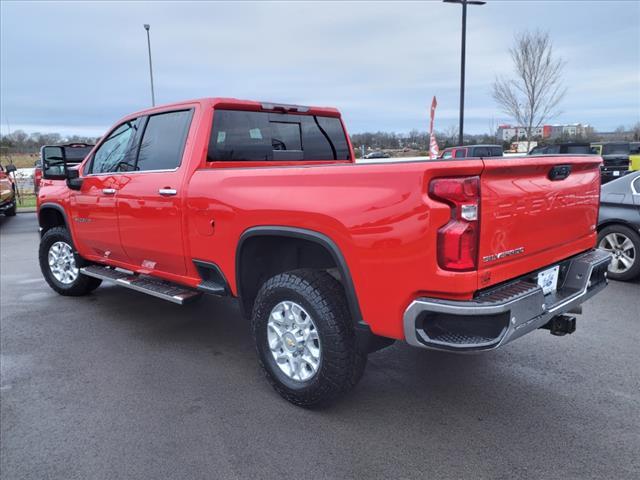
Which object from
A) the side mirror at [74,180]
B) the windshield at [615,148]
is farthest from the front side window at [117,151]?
the windshield at [615,148]

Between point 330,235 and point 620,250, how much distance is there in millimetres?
4937

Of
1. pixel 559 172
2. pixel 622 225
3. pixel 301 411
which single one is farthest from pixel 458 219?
pixel 622 225

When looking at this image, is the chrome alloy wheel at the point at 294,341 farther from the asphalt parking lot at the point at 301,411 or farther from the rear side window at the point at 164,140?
the rear side window at the point at 164,140

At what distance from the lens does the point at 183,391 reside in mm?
3633

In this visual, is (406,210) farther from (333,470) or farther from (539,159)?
(333,470)

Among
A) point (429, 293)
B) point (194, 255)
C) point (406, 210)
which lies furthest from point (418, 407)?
point (194, 255)

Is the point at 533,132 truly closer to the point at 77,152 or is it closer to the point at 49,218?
the point at 77,152

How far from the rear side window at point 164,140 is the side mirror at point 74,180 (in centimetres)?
105

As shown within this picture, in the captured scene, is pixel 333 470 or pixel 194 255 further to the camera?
pixel 194 255

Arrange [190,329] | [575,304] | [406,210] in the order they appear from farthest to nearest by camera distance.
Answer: [190,329]
[575,304]
[406,210]

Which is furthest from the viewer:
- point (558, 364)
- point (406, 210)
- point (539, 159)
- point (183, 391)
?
point (558, 364)

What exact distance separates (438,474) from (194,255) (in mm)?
2338

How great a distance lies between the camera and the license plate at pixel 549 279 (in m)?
3.05

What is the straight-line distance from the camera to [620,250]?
6.36 meters
